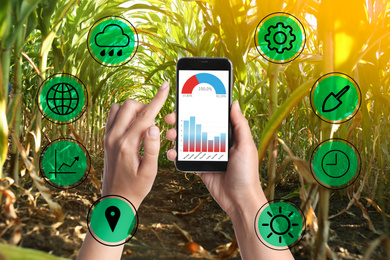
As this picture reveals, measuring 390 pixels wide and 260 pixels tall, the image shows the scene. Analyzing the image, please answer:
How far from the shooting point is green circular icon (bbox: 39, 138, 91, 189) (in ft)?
2.85

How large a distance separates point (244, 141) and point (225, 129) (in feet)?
0.14

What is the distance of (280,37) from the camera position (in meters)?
0.77

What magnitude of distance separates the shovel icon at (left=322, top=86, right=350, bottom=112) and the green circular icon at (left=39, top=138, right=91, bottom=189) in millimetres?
600

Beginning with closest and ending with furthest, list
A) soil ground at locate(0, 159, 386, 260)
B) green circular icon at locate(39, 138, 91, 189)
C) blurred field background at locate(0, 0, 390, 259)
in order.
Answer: blurred field background at locate(0, 0, 390, 259), soil ground at locate(0, 159, 386, 260), green circular icon at locate(39, 138, 91, 189)

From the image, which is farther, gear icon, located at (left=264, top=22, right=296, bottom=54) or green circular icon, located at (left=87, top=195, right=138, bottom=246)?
gear icon, located at (left=264, top=22, right=296, bottom=54)

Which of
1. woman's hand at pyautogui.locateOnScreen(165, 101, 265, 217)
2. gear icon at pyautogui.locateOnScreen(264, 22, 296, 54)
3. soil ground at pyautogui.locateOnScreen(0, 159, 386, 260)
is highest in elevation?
gear icon at pyautogui.locateOnScreen(264, 22, 296, 54)

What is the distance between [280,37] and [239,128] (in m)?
0.35

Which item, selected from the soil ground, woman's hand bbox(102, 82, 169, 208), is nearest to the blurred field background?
the soil ground

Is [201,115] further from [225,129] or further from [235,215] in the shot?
[235,215]

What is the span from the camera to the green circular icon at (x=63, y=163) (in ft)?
2.85

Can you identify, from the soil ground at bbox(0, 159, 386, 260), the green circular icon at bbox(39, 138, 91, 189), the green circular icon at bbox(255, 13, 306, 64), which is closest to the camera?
the soil ground at bbox(0, 159, 386, 260)

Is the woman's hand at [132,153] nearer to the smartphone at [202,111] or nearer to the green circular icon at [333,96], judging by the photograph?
the smartphone at [202,111]

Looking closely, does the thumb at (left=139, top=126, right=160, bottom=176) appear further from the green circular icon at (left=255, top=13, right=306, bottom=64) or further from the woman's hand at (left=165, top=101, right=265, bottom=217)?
the green circular icon at (left=255, top=13, right=306, bottom=64)

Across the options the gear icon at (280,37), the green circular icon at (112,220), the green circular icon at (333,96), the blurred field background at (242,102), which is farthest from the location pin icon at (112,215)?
the gear icon at (280,37)
